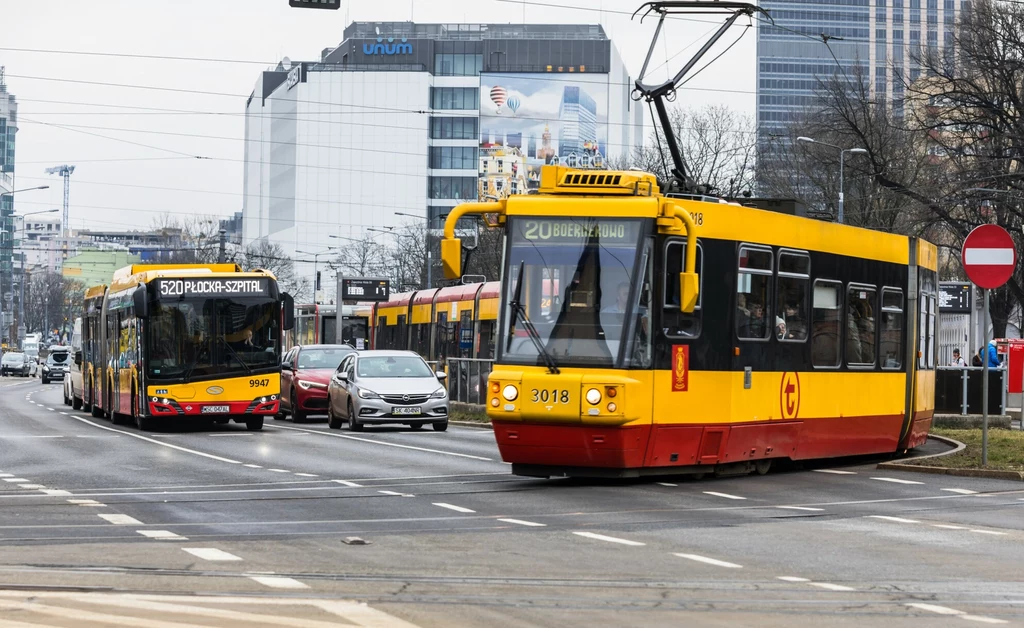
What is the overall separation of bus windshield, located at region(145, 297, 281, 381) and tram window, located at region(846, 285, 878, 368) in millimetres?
13700

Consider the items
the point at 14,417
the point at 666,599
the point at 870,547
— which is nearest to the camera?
the point at 666,599

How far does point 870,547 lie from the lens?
40.0 ft

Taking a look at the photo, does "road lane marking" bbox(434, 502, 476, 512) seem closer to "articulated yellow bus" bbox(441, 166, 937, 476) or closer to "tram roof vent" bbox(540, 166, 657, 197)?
"articulated yellow bus" bbox(441, 166, 937, 476)

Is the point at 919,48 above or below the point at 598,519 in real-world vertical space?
above

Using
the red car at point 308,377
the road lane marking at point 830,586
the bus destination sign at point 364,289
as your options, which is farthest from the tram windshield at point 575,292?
the bus destination sign at point 364,289

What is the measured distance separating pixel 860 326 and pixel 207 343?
14413mm

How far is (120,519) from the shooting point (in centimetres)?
1387

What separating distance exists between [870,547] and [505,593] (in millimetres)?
3703

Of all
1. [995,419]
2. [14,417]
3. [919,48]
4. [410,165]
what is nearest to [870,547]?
[995,419]

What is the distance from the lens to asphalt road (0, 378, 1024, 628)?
351 inches

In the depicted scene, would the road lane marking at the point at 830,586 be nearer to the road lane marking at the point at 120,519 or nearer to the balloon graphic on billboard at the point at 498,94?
the road lane marking at the point at 120,519

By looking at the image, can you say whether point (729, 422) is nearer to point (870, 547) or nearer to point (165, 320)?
point (870, 547)

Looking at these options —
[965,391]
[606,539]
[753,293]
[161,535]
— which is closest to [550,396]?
[753,293]

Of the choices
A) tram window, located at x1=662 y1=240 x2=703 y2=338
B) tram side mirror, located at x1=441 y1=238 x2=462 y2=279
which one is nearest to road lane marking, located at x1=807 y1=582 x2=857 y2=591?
tram window, located at x1=662 y1=240 x2=703 y2=338
